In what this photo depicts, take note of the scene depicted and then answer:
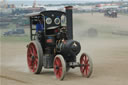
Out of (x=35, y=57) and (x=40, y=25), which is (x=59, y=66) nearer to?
(x=35, y=57)

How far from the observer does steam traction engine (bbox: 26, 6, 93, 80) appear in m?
12.4

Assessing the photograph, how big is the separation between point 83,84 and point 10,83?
6.64ft

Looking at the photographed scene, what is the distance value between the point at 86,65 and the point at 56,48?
3.47 ft

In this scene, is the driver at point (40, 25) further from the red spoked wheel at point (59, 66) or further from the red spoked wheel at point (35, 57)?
the red spoked wheel at point (59, 66)

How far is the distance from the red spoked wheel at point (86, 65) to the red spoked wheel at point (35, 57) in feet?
4.26

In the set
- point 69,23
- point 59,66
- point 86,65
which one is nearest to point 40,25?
point 69,23

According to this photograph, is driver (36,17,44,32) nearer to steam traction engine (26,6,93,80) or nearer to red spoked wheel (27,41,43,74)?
steam traction engine (26,6,93,80)

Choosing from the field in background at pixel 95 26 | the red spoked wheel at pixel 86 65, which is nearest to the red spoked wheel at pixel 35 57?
the red spoked wheel at pixel 86 65

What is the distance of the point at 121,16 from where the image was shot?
44438 mm

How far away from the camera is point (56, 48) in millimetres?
12852

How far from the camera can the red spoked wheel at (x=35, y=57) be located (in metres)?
13.0

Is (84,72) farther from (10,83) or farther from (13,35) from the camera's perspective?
(13,35)

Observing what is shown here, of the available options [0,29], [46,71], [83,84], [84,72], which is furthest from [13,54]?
[0,29]

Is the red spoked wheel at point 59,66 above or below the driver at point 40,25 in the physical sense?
below
